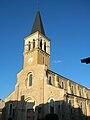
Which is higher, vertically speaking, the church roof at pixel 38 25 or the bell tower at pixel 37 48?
the church roof at pixel 38 25

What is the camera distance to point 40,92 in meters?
36.0

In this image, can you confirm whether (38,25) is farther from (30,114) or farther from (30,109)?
(30,114)

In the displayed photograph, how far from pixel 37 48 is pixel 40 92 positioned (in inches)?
436

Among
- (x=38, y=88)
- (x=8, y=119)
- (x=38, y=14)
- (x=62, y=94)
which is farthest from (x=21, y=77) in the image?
(x=38, y=14)

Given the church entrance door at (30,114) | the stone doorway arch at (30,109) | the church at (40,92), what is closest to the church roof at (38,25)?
the church at (40,92)

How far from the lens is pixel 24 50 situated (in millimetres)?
45531

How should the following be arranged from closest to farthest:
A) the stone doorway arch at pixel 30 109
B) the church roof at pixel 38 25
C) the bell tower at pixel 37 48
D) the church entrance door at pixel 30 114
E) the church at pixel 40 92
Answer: the church at pixel 40 92, the church entrance door at pixel 30 114, the stone doorway arch at pixel 30 109, the bell tower at pixel 37 48, the church roof at pixel 38 25

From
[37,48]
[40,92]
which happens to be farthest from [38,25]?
[40,92]

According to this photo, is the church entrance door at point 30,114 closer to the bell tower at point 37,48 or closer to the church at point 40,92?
the church at point 40,92

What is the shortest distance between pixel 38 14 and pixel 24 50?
12370mm

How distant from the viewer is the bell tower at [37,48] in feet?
138

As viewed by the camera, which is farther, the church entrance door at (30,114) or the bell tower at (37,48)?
the bell tower at (37,48)

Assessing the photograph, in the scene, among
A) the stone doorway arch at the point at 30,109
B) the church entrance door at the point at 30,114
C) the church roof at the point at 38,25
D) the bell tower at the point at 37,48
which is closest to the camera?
the church entrance door at the point at 30,114

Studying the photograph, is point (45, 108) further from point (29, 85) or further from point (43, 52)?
point (43, 52)
